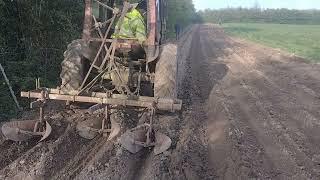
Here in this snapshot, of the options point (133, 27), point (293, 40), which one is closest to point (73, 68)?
point (133, 27)

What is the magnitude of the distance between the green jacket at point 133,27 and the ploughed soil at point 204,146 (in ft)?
4.47

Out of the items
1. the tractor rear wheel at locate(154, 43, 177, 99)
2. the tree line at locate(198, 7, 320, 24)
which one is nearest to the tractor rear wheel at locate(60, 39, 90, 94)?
the tractor rear wheel at locate(154, 43, 177, 99)

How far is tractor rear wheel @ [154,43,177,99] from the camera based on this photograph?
8289mm

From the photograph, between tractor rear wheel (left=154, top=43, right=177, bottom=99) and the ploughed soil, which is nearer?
the ploughed soil

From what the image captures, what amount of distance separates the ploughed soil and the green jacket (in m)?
1.36

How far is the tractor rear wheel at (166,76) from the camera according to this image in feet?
27.2

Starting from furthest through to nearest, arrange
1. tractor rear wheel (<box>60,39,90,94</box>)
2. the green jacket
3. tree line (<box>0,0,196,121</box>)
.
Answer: tree line (<box>0,0,196,121</box>) < the green jacket < tractor rear wheel (<box>60,39,90,94</box>)

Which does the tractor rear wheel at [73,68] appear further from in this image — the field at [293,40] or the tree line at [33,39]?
the field at [293,40]

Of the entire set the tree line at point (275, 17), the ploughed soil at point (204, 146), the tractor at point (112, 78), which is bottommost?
the ploughed soil at point (204, 146)

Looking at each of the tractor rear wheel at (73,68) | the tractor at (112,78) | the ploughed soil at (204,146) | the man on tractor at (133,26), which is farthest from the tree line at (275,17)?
the tractor rear wheel at (73,68)

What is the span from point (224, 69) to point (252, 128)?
27.6ft

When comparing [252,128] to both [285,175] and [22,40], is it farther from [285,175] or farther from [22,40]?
[22,40]

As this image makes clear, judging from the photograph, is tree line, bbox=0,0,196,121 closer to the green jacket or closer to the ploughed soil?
the ploughed soil

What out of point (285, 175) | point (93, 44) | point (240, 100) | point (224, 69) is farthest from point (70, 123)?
point (224, 69)
